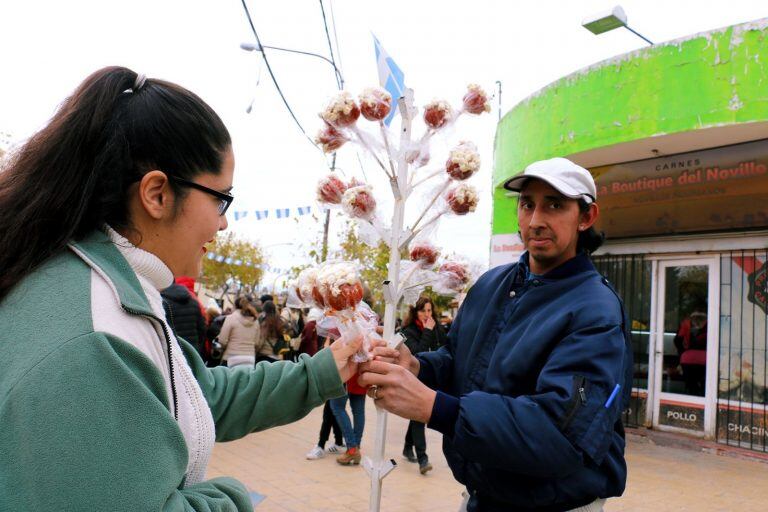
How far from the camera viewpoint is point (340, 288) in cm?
240

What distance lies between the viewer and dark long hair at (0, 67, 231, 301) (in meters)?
1.25

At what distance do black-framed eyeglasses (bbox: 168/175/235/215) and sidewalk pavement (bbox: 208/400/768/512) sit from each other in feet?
14.8

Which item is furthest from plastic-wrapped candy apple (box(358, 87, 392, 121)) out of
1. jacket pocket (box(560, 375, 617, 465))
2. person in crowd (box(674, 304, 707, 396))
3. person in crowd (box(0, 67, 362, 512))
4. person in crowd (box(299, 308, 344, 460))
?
person in crowd (box(674, 304, 707, 396))

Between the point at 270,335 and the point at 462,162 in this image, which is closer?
the point at 462,162

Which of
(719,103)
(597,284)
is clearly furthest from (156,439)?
(719,103)

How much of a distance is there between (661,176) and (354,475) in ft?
19.8

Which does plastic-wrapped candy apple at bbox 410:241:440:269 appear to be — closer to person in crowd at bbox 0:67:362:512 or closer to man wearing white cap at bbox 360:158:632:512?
man wearing white cap at bbox 360:158:632:512

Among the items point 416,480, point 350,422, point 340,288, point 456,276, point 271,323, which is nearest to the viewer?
point 340,288

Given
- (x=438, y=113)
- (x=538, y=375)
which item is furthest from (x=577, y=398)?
(x=438, y=113)

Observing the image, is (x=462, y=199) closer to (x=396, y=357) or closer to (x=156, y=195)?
(x=396, y=357)

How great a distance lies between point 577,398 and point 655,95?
659cm

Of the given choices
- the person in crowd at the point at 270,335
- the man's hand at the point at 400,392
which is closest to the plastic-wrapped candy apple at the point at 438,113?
the man's hand at the point at 400,392

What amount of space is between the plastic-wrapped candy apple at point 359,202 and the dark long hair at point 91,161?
1.60 m

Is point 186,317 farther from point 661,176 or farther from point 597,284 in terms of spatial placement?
point 661,176
